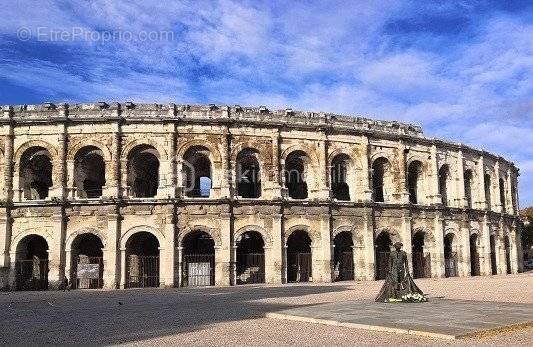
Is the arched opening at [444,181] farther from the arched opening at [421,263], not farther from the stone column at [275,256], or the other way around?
the stone column at [275,256]

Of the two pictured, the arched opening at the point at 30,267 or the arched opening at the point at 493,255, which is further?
the arched opening at the point at 493,255

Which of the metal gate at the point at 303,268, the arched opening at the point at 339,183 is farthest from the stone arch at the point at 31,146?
the arched opening at the point at 339,183

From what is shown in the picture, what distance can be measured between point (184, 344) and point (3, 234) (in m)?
18.8

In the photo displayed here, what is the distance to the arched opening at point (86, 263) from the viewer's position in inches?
889

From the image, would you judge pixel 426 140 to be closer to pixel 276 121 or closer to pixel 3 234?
pixel 276 121

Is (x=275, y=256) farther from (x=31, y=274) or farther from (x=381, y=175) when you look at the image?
(x=31, y=274)

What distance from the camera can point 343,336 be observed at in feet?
25.9

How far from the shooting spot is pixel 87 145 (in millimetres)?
23875

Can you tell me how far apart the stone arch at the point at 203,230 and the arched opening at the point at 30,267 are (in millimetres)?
6172

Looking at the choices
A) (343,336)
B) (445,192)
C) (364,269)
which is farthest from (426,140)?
(343,336)

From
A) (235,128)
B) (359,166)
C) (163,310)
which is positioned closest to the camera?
(163,310)

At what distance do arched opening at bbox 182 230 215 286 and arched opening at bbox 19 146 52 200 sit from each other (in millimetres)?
7702

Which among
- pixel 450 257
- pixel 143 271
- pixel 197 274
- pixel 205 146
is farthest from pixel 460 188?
pixel 143 271

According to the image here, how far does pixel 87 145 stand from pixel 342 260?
1360cm
